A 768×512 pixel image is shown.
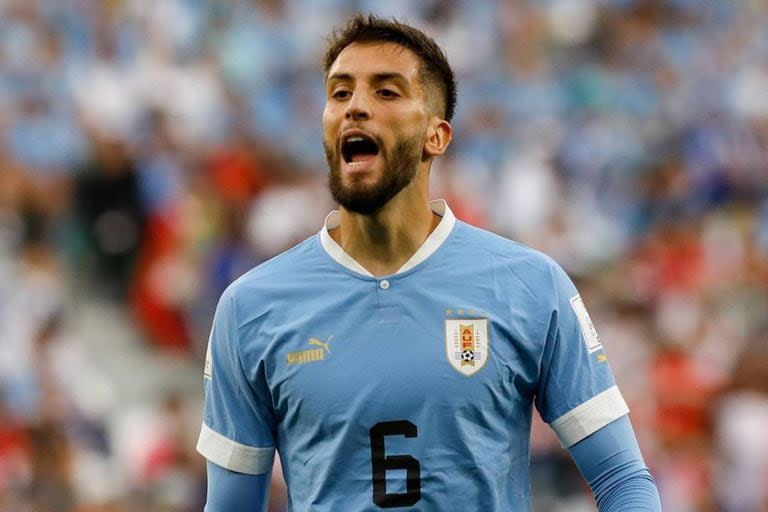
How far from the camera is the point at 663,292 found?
33.0 feet

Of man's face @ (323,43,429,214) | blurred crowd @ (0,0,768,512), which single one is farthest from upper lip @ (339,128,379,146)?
blurred crowd @ (0,0,768,512)

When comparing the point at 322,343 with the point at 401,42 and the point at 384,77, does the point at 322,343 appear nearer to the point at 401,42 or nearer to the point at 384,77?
the point at 384,77

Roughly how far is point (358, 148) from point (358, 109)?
0.10 m

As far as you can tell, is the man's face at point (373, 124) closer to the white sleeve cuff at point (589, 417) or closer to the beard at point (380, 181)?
the beard at point (380, 181)

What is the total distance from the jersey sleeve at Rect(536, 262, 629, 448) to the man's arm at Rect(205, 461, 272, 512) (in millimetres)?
712

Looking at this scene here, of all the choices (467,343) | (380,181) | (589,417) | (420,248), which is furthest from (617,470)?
(380,181)

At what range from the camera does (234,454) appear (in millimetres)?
3842

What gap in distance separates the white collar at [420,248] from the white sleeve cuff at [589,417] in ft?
1.62

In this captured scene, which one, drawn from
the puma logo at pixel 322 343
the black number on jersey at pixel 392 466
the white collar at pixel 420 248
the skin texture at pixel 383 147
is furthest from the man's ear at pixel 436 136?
the black number on jersey at pixel 392 466

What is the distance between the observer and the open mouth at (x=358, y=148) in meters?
3.77

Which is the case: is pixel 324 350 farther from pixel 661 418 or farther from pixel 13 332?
pixel 13 332

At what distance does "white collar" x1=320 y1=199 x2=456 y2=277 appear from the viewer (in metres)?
3.85

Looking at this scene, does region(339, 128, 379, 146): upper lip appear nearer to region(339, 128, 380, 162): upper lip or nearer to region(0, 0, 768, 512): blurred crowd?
region(339, 128, 380, 162): upper lip

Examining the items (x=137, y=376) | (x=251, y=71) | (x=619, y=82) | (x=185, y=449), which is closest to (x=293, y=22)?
(x=251, y=71)
